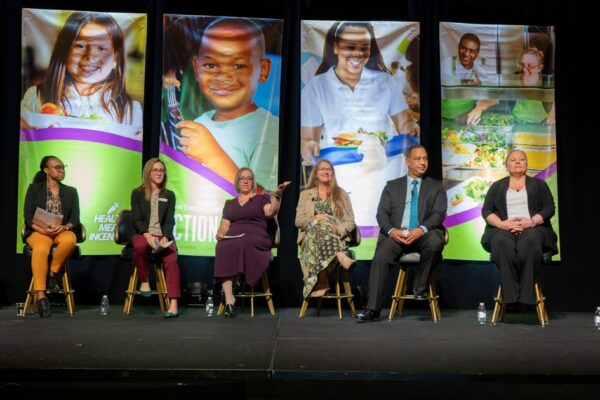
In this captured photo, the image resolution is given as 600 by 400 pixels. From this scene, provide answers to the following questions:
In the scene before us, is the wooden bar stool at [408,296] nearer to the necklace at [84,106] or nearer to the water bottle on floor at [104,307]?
the water bottle on floor at [104,307]

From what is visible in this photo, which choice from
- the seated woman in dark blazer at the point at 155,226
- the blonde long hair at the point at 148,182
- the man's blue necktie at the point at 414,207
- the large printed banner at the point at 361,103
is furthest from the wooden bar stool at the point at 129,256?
the man's blue necktie at the point at 414,207

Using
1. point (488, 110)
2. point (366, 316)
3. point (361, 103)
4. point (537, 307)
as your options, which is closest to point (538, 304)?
point (537, 307)

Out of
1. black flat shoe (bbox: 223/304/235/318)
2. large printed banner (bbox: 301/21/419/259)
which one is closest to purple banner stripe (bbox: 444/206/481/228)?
large printed banner (bbox: 301/21/419/259)

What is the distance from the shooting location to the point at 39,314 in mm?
5105

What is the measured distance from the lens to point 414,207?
543cm

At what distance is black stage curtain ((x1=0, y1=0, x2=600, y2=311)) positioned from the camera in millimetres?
6188

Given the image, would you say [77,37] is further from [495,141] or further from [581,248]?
[581,248]

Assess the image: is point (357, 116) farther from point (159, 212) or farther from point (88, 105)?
point (88, 105)

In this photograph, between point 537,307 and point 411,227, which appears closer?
point 537,307

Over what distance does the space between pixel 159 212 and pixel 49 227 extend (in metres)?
0.81

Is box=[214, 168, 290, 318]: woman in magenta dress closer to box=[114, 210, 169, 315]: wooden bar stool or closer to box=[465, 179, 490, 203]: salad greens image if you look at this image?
Answer: box=[114, 210, 169, 315]: wooden bar stool

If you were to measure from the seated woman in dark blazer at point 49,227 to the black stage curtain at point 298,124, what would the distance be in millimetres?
721

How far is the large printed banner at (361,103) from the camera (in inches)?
243

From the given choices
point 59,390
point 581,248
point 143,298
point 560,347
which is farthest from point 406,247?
point 59,390
